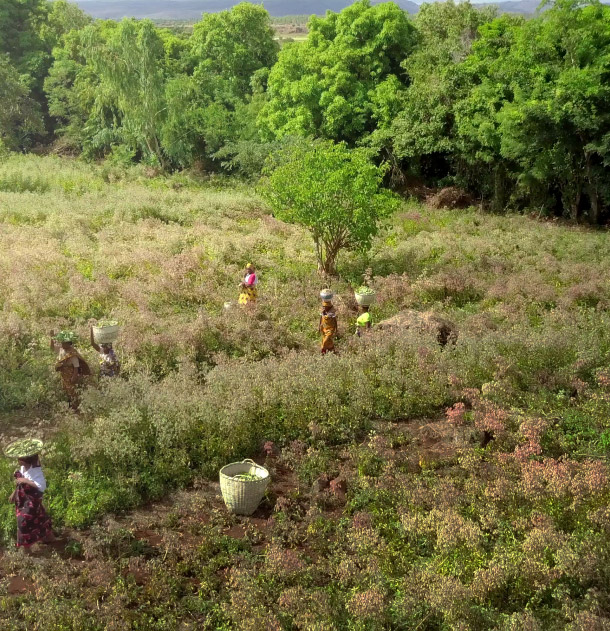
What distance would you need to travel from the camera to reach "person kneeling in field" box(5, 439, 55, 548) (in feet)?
18.4

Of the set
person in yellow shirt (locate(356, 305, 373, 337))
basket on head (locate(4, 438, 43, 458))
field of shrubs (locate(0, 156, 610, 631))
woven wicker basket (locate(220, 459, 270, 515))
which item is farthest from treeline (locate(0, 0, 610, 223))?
basket on head (locate(4, 438, 43, 458))

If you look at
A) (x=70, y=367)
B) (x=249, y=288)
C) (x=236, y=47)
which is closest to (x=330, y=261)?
(x=249, y=288)

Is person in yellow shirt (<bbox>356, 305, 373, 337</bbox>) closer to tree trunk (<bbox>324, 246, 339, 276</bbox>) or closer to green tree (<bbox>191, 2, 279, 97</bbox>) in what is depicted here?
tree trunk (<bbox>324, 246, 339, 276</bbox>)

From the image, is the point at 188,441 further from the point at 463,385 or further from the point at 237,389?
the point at 463,385

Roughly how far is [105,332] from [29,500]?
3355 millimetres

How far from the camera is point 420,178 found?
28453mm

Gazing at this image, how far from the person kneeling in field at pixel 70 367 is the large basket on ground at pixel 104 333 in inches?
16.9

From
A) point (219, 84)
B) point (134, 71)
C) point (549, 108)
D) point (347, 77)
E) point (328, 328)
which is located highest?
point (134, 71)

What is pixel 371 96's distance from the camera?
27.4 m

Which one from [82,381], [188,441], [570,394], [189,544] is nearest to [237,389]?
[188,441]

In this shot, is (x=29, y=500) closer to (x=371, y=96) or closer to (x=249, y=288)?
(x=249, y=288)

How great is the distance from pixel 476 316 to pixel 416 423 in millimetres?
3910

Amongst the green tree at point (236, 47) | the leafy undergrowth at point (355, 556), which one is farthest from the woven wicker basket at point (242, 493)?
the green tree at point (236, 47)

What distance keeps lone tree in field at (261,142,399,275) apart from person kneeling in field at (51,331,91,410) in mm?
7147
